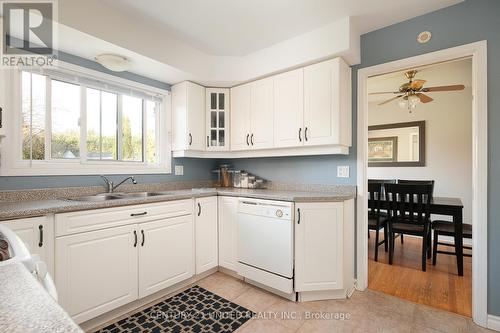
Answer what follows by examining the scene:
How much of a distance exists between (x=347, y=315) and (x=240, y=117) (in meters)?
2.19

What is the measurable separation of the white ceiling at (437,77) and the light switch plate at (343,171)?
5.33ft

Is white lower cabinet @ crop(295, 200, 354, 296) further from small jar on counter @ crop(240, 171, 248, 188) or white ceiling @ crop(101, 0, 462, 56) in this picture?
white ceiling @ crop(101, 0, 462, 56)

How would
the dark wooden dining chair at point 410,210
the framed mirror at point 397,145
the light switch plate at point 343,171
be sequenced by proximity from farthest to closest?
the framed mirror at point 397,145 → the dark wooden dining chair at point 410,210 → the light switch plate at point 343,171

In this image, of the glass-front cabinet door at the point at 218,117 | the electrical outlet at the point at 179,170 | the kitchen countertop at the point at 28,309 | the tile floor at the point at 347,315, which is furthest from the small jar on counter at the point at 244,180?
the kitchen countertop at the point at 28,309

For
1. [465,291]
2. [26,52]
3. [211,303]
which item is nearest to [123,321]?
[211,303]

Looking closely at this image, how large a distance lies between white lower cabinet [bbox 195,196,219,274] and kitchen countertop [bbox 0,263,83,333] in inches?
73.9

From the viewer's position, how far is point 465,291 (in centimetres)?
223

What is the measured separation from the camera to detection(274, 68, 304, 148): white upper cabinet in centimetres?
240

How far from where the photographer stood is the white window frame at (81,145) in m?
1.83

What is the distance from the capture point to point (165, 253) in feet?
7.02

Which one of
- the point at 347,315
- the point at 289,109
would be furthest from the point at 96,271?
the point at 289,109

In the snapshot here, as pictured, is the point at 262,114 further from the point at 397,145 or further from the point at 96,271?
the point at 397,145

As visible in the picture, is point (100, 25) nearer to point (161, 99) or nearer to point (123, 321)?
point (161, 99)

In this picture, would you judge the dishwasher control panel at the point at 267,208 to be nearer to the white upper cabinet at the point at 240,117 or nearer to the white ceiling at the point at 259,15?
the white upper cabinet at the point at 240,117
